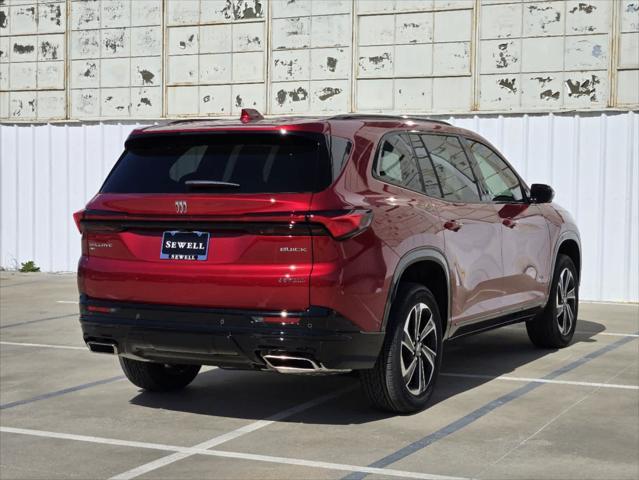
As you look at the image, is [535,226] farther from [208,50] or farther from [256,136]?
[208,50]

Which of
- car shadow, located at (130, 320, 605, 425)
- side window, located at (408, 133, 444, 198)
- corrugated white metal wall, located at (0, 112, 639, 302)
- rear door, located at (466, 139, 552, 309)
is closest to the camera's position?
car shadow, located at (130, 320, 605, 425)

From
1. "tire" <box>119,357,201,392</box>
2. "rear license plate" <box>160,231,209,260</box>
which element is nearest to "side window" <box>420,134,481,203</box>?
"rear license plate" <box>160,231,209,260</box>

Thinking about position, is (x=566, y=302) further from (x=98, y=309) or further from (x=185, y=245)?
(x=98, y=309)

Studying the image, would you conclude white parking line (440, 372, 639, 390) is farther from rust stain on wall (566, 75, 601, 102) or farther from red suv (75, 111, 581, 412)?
rust stain on wall (566, 75, 601, 102)

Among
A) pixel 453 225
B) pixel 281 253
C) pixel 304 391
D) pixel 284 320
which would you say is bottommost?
pixel 304 391

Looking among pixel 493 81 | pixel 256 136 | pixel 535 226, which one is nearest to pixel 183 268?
pixel 256 136

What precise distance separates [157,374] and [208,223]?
5.51 feet

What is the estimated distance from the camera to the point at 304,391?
7.63 m

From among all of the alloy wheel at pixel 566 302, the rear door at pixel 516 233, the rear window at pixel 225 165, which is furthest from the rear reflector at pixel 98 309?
the alloy wheel at pixel 566 302

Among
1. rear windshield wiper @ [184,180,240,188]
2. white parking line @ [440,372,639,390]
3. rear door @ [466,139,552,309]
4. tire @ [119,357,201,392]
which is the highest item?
rear windshield wiper @ [184,180,240,188]

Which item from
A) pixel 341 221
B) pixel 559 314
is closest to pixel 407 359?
pixel 341 221

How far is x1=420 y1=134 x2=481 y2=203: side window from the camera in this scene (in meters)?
7.44

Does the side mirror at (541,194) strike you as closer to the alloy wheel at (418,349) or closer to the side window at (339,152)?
the alloy wheel at (418,349)

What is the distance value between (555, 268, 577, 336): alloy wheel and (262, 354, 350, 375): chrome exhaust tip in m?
3.88
